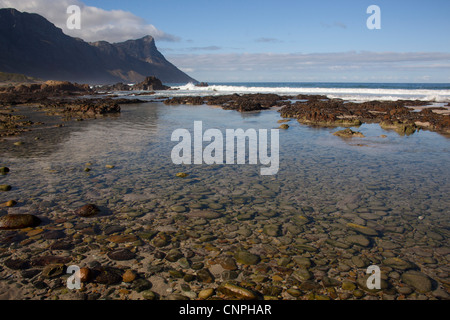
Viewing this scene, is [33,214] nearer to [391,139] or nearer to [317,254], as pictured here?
[317,254]

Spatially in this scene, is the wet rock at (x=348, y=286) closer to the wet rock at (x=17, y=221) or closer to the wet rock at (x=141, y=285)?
the wet rock at (x=141, y=285)

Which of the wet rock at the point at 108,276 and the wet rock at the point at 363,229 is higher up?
the wet rock at the point at 363,229

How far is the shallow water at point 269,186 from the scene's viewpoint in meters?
5.96

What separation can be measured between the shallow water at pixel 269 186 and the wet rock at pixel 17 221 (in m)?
0.51

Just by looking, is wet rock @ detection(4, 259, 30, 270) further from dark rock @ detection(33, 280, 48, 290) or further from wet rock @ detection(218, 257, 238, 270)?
wet rock @ detection(218, 257, 238, 270)

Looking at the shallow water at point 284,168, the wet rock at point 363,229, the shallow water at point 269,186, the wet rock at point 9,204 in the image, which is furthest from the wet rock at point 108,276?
the wet rock at point 363,229

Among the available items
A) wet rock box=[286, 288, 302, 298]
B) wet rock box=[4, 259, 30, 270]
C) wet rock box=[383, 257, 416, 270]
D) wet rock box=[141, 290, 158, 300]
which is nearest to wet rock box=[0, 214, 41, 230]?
→ wet rock box=[4, 259, 30, 270]

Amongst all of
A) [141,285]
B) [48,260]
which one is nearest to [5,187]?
[48,260]

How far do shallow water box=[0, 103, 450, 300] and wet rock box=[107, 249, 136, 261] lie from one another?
5.14 ft

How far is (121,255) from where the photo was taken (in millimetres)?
4668
